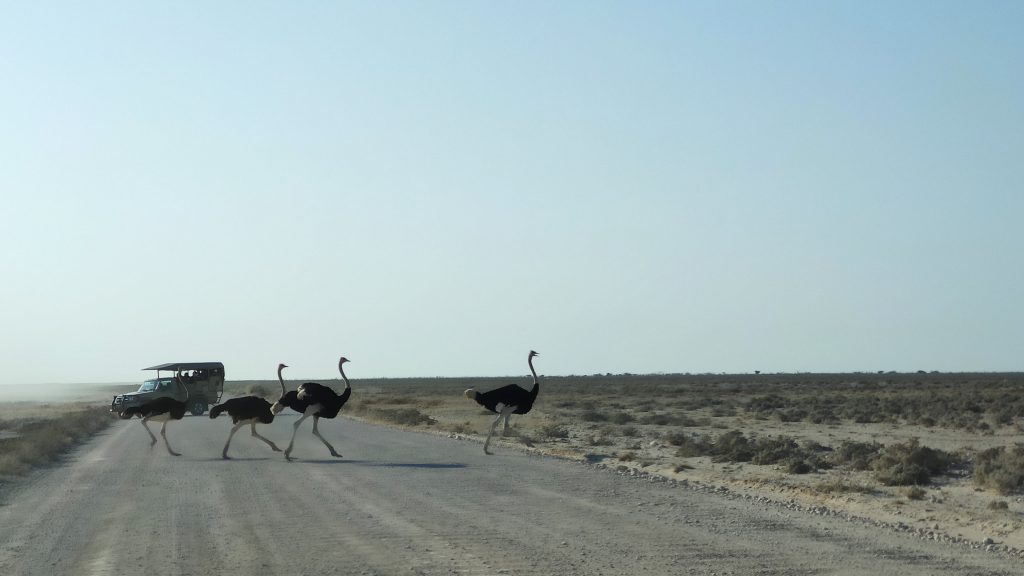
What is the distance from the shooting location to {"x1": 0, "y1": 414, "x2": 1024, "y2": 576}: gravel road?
Answer: 11.4 meters

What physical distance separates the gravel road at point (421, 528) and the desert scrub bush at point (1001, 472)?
17.3ft

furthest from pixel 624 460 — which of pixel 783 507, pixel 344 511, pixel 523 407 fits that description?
pixel 344 511

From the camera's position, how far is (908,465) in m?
20.9

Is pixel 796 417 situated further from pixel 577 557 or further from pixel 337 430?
pixel 577 557

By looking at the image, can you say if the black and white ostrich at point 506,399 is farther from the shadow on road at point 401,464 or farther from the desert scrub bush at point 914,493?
the desert scrub bush at point 914,493

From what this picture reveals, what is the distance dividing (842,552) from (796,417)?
128ft

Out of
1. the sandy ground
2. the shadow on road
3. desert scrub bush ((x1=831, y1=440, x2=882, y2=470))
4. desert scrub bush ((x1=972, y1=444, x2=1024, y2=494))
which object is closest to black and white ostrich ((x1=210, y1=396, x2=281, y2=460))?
the shadow on road

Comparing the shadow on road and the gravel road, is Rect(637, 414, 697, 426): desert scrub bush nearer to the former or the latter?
the shadow on road

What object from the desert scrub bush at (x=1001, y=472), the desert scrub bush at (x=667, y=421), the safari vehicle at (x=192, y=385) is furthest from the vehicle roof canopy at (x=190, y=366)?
the desert scrub bush at (x=1001, y=472)

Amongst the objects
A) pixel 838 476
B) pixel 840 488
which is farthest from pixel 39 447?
pixel 840 488

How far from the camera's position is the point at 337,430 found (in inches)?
1563

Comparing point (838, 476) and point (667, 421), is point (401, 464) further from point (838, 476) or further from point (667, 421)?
point (667, 421)

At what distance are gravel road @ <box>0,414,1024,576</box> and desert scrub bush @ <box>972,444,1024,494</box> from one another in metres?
5.28

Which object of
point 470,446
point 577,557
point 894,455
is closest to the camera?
point 577,557
